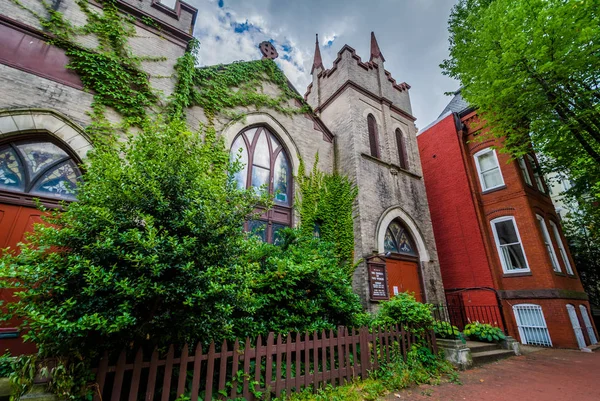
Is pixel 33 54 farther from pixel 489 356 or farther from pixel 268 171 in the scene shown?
pixel 489 356

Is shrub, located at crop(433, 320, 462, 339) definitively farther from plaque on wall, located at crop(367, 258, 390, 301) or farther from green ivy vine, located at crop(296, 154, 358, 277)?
green ivy vine, located at crop(296, 154, 358, 277)

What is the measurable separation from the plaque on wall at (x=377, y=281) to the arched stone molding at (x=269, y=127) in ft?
13.6

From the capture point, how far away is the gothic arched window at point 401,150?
489 inches

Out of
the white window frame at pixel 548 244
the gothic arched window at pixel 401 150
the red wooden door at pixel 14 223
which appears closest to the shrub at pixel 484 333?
the white window frame at pixel 548 244

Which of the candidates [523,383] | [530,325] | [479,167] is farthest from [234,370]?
[479,167]

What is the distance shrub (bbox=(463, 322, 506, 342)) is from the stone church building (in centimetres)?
204

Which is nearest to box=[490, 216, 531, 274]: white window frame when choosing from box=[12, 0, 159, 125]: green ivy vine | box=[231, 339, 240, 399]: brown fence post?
box=[231, 339, 240, 399]: brown fence post

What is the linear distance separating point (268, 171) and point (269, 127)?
168cm

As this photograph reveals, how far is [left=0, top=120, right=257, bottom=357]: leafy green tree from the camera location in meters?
2.93

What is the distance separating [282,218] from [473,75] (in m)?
8.83

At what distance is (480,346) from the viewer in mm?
7484

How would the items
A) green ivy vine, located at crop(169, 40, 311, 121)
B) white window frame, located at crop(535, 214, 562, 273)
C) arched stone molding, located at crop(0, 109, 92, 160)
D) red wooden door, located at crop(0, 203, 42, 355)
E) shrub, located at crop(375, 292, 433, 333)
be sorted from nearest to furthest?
red wooden door, located at crop(0, 203, 42, 355) < arched stone molding, located at crop(0, 109, 92, 160) < shrub, located at crop(375, 292, 433, 333) < green ivy vine, located at crop(169, 40, 311, 121) < white window frame, located at crop(535, 214, 562, 273)

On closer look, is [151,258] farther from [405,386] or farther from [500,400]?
[500,400]

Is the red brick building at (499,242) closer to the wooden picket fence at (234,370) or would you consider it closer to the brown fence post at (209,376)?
the wooden picket fence at (234,370)
